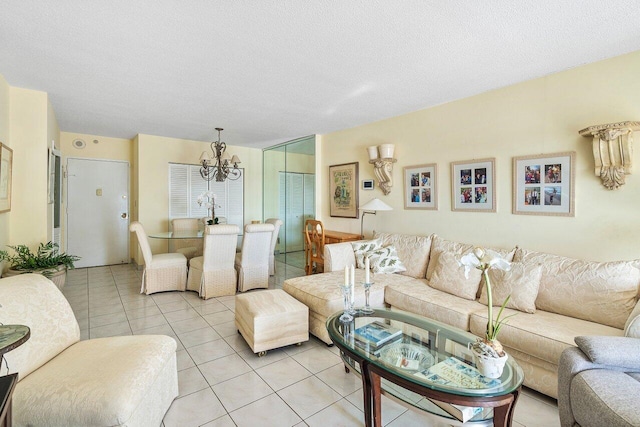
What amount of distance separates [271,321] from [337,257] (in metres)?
1.39

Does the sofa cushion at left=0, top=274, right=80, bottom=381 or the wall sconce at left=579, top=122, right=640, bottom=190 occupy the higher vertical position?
the wall sconce at left=579, top=122, right=640, bottom=190

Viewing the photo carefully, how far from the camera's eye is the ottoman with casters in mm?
2389

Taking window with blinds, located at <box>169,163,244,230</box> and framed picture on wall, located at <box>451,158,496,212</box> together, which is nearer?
framed picture on wall, located at <box>451,158,496,212</box>

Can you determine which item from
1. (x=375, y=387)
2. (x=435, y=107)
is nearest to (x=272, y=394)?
(x=375, y=387)

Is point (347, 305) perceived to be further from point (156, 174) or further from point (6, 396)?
point (156, 174)

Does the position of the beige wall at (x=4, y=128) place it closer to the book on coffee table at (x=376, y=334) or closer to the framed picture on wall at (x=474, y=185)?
the book on coffee table at (x=376, y=334)

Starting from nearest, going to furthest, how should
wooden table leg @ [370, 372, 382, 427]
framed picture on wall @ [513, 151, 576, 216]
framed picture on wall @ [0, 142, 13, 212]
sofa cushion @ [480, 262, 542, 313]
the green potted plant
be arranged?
wooden table leg @ [370, 372, 382, 427]
sofa cushion @ [480, 262, 542, 313]
framed picture on wall @ [513, 151, 576, 216]
framed picture on wall @ [0, 142, 13, 212]
the green potted plant

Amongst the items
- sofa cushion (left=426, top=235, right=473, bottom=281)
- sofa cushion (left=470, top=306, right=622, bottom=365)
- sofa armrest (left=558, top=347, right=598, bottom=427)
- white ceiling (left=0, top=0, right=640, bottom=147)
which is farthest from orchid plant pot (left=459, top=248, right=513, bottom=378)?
sofa cushion (left=426, top=235, right=473, bottom=281)

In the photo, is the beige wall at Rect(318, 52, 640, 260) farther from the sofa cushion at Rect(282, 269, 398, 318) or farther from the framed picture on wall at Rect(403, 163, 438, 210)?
the sofa cushion at Rect(282, 269, 398, 318)

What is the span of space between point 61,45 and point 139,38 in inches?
25.3

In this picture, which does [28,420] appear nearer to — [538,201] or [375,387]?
[375,387]

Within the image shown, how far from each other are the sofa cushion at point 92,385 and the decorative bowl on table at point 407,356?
1193mm

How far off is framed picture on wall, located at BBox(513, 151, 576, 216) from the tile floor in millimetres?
1544

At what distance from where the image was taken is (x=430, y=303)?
2.55 metres
